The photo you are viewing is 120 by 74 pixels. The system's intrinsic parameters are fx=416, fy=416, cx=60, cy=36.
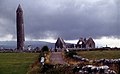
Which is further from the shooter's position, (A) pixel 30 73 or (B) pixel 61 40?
(B) pixel 61 40

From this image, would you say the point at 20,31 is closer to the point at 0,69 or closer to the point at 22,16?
the point at 22,16

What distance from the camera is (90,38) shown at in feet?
490

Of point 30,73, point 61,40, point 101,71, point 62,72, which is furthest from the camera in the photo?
point 61,40

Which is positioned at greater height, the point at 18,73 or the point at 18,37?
the point at 18,37

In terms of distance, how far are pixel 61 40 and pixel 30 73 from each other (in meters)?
108

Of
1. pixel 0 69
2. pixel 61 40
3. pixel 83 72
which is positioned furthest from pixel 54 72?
pixel 61 40

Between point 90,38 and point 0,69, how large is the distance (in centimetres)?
10568

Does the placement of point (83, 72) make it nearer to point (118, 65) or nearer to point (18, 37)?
point (118, 65)

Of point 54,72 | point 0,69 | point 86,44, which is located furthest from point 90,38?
point 54,72

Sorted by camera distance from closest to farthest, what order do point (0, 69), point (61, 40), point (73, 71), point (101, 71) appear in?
point (101, 71)
point (73, 71)
point (0, 69)
point (61, 40)

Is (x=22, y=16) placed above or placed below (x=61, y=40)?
above

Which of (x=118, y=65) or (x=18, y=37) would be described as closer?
(x=118, y=65)

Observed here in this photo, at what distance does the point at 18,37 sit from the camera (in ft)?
548

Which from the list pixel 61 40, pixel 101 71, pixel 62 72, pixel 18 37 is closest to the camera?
pixel 101 71
